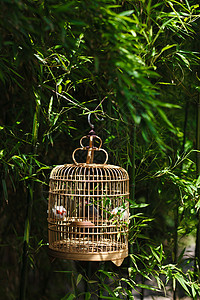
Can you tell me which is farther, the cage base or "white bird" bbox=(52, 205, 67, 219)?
"white bird" bbox=(52, 205, 67, 219)

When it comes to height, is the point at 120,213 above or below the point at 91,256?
above

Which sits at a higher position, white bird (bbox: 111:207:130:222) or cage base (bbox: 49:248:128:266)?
white bird (bbox: 111:207:130:222)

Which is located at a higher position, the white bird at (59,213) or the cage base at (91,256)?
the white bird at (59,213)

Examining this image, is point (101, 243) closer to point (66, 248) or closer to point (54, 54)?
point (66, 248)

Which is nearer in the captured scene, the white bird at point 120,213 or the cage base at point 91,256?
the cage base at point 91,256

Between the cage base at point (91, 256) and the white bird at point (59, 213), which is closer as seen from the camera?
the cage base at point (91, 256)

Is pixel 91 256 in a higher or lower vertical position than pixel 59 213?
lower

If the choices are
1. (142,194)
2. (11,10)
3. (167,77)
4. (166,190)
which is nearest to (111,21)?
(11,10)

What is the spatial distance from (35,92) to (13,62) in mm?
168

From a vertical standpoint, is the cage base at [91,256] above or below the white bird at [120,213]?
below

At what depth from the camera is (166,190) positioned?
256 cm

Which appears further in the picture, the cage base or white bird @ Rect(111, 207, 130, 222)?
white bird @ Rect(111, 207, 130, 222)

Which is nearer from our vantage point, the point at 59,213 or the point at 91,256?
the point at 91,256

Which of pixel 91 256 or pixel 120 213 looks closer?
pixel 91 256
